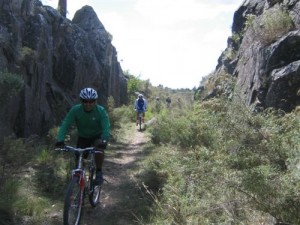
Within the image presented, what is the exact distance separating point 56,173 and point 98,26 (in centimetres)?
1843

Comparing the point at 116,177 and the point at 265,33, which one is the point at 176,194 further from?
the point at 265,33

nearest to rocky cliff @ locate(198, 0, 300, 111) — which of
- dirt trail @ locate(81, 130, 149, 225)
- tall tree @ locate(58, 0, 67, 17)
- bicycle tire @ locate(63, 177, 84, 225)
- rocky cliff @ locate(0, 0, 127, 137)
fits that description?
dirt trail @ locate(81, 130, 149, 225)

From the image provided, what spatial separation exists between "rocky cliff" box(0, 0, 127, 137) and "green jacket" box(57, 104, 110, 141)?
2.90 meters

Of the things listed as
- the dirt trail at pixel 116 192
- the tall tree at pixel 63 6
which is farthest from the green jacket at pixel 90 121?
the tall tree at pixel 63 6

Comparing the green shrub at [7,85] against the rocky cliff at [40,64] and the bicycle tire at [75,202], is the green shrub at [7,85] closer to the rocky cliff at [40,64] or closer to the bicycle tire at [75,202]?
the rocky cliff at [40,64]

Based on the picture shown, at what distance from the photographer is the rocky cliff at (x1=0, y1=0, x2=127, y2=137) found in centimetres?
1192

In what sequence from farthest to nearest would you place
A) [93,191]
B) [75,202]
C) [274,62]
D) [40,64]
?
[40,64], [274,62], [93,191], [75,202]

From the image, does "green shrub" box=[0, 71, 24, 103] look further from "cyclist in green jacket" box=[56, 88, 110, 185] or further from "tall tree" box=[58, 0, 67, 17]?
"tall tree" box=[58, 0, 67, 17]

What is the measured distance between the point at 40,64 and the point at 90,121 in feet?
25.2

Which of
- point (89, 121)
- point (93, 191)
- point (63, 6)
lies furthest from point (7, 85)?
point (63, 6)

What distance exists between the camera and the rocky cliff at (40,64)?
1192 centimetres

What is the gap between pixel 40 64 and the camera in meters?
14.1

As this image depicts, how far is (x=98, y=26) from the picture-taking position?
85.8ft

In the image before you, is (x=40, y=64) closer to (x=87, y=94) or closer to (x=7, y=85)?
(x=7, y=85)
